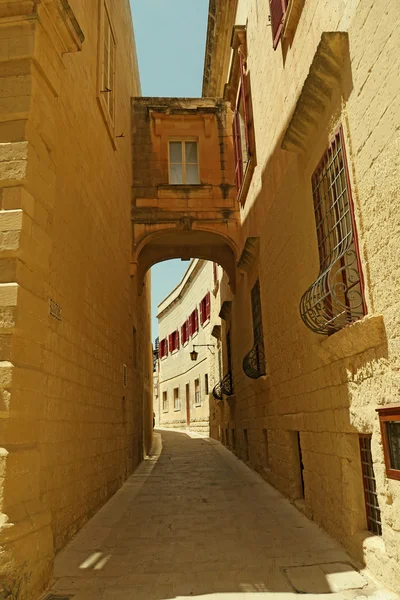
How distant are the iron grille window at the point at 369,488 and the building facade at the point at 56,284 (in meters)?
2.63

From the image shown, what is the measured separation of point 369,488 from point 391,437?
100 cm

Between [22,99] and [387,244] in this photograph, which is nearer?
[387,244]

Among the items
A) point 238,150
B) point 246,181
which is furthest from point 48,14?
point 238,150

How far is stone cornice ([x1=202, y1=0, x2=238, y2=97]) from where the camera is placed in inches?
435

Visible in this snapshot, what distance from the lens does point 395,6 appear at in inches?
127

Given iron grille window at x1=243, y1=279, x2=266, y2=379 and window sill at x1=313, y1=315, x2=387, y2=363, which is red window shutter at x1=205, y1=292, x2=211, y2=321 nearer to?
iron grille window at x1=243, y1=279, x2=266, y2=379

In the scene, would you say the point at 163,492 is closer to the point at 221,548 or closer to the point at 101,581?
the point at 221,548

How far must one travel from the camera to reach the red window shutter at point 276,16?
6238mm

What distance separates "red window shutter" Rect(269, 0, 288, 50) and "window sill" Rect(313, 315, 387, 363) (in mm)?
4262

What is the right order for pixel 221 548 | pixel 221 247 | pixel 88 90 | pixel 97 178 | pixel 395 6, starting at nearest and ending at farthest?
pixel 395 6 < pixel 221 548 < pixel 88 90 < pixel 97 178 < pixel 221 247

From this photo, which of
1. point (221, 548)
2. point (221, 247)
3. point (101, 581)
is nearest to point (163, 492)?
point (221, 548)

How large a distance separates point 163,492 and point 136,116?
29.0ft

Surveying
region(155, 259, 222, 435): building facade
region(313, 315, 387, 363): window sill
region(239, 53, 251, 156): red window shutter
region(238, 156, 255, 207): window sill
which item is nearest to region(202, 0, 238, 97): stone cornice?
region(239, 53, 251, 156): red window shutter

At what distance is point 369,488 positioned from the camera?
420 cm
